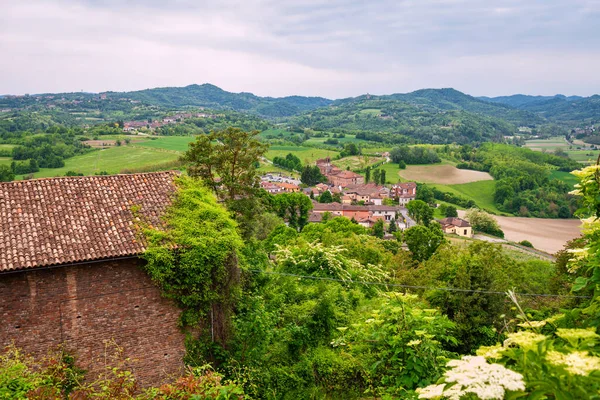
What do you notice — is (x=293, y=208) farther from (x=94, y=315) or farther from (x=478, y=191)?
(x=478, y=191)

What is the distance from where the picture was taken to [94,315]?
11797 millimetres

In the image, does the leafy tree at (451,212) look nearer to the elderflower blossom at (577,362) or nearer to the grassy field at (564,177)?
the grassy field at (564,177)

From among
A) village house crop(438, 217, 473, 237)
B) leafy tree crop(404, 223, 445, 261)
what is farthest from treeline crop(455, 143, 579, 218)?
leafy tree crop(404, 223, 445, 261)

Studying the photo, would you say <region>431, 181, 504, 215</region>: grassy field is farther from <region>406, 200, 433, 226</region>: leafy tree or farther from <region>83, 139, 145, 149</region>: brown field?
<region>83, 139, 145, 149</region>: brown field

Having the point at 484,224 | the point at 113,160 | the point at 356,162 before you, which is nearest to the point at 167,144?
the point at 113,160

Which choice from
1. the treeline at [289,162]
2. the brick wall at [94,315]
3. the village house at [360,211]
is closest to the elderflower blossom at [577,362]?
the brick wall at [94,315]

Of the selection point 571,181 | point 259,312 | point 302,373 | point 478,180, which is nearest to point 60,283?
point 259,312

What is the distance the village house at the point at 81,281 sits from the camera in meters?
11.1

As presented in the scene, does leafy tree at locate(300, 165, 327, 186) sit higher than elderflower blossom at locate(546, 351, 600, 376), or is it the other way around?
elderflower blossom at locate(546, 351, 600, 376)

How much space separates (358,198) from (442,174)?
121ft

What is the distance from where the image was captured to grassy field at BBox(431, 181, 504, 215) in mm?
107062

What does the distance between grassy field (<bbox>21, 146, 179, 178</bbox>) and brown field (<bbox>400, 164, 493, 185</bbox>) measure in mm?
69963

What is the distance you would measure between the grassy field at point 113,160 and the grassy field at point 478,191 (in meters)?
71.4

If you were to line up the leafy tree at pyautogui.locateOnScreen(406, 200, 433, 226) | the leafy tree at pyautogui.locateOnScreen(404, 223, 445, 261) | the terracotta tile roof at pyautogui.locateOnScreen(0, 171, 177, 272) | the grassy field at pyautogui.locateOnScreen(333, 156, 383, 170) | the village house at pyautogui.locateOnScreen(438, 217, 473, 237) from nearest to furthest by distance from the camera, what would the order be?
the terracotta tile roof at pyautogui.locateOnScreen(0, 171, 177, 272) → the leafy tree at pyautogui.locateOnScreen(404, 223, 445, 261) → the village house at pyautogui.locateOnScreen(438, 217, 473, 237) → the leafy tree at pyautogui.locateOnScreen(406, 200, 433, 226) → the grassy field at pyautogui.locateOnScreen(333, 156, 383, 170)
